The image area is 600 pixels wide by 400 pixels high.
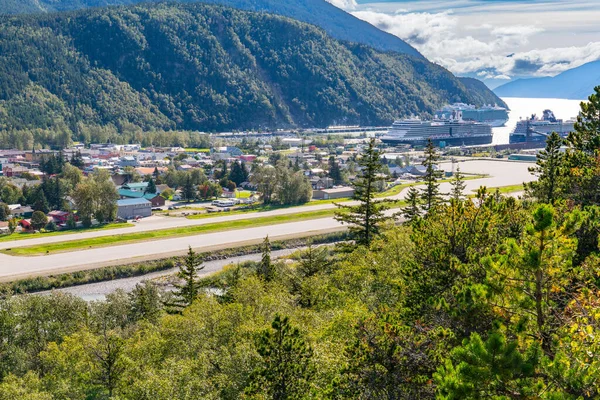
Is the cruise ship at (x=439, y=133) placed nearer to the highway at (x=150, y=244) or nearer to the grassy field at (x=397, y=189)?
the grassy field at (x=397, y=189)

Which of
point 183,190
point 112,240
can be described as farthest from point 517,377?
point 183,190

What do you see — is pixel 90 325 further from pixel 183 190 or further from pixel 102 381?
pixel 183 190

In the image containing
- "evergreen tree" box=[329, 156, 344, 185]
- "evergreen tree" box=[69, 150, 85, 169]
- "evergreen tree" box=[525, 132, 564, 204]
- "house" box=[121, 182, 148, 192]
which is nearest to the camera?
"evergreen tree" box=[525, 132, 564, 204]

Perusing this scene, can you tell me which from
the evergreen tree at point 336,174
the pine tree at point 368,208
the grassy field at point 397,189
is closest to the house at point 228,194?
the evergreen tree at point 336,174

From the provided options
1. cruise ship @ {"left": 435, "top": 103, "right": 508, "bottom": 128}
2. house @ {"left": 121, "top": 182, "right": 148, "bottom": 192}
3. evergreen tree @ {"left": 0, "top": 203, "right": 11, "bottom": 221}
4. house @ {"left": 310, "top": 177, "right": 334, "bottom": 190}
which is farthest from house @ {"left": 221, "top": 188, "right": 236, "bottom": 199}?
cruise ship @ {"left": 435, "top": 103, "right": 508, "bottom": 128}

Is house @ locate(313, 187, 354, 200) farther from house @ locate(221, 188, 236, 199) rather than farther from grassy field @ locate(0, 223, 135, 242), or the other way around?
grassy field @ locate(0, 223, 135, 242)

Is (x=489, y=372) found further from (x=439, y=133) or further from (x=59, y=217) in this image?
(x=439, y=133)

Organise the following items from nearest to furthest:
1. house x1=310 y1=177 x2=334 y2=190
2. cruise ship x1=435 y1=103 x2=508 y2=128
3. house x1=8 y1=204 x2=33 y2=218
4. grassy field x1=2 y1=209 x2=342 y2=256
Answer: grassy field x1=2 y1=209 x2=342 y2=256 → house x1=8 y1=204 x2=33 y2=218 → house x1=310 y1=177 x2=334 y2=190 → cruise ship x1=435 y1=103 x2=508 y2=128
